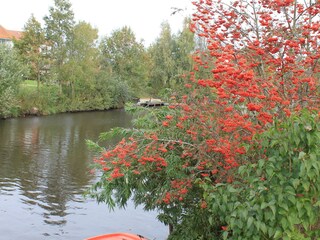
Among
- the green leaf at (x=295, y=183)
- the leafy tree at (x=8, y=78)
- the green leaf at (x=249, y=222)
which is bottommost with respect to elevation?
the green leaf at (x=249, y=222)

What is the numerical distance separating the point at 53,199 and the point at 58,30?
119 feet

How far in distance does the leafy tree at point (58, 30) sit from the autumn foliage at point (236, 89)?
40.7 m

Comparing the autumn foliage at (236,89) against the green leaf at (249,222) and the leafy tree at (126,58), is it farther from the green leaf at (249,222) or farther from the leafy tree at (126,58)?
the leafy tree at (126,58)

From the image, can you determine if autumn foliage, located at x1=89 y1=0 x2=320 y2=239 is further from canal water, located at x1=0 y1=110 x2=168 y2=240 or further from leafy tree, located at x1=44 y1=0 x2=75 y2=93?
leafy tree, located at x1=44 y1=0 x2=75 y2=93

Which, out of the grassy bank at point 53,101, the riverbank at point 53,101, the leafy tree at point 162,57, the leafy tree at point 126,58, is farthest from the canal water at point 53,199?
the leafy tree at point 126,58

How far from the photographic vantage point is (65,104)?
4669 centimetres

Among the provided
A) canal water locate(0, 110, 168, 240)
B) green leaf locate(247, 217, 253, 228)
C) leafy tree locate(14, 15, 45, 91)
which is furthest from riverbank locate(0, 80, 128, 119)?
green leaf locate(247, 217, 253, 228)

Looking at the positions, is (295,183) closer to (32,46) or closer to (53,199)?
(53,199)

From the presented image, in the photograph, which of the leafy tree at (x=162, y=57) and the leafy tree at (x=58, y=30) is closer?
the leafy tree at (x=162, y=57)

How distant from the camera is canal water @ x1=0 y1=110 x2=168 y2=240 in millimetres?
11383

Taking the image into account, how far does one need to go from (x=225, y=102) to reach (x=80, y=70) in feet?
145

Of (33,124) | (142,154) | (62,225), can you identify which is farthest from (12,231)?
(33,124)

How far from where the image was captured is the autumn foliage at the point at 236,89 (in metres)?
4.97

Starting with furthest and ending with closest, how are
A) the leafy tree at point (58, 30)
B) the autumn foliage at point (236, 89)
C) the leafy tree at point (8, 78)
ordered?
the leafy tree at point (58, 30) → the leafy tree at point (8, 78) → the autumn foliage at point (236, 89)
